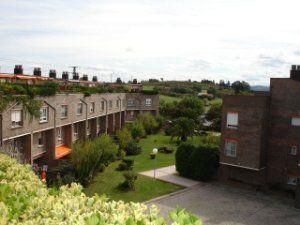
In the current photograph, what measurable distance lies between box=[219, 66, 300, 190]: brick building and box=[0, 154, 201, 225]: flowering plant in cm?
2565

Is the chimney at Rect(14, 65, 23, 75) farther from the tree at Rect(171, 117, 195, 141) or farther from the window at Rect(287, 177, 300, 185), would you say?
the window at Rect(287, 177, 300, 185)

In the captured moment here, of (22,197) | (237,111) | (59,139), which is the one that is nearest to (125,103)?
(59,139)

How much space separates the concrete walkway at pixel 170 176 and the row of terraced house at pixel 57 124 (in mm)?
10563

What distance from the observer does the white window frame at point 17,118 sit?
31400 mm

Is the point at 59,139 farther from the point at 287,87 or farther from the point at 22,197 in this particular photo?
the point at 22,197

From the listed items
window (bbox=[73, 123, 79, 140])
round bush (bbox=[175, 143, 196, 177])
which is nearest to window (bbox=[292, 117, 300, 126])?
round bush (bbox=[175, 143, 196, 177])

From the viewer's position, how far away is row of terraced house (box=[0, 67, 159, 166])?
104 ft

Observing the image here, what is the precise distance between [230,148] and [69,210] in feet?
93.6

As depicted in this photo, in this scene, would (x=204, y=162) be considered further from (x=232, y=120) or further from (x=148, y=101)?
(x=148, y=101)

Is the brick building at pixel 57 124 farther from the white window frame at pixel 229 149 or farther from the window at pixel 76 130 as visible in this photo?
the white window frame at pixel 229 149

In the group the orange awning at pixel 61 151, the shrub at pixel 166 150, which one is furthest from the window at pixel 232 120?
the orange awning at pixel 61 151

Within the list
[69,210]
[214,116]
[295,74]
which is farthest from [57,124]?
[214,116]

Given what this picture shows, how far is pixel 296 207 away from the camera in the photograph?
30297 mm

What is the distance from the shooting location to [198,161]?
3622 cm
